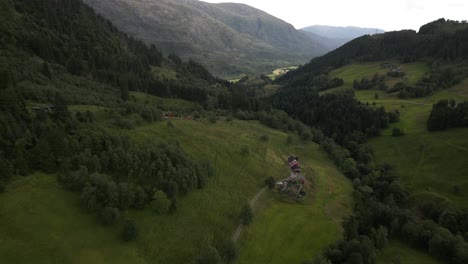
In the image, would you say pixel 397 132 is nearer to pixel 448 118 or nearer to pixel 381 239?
pixel 448 118

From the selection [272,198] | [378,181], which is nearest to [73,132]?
[272,198]

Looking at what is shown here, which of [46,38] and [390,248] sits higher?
[46,38]

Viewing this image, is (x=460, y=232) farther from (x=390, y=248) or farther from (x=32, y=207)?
(x=32, y=207)

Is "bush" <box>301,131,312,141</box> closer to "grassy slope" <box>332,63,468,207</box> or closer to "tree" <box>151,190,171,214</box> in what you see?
"grassy slope" <box>332,63,468,207</box>

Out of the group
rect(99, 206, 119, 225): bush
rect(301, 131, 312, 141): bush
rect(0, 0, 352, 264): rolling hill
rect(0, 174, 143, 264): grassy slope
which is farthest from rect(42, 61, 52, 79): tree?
rect(301, 131, 312, 141): bush

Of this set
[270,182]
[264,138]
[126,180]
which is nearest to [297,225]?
[270,182]

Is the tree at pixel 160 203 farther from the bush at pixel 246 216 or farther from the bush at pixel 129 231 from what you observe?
the bush at pixel 246 216
